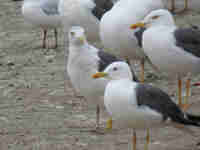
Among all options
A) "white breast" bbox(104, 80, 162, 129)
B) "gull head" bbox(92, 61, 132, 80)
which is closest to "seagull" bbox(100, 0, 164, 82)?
"gull head" bbox(92, 61, 132, 80)

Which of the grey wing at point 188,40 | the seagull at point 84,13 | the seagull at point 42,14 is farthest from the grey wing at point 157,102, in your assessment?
the seagull at point 42,14

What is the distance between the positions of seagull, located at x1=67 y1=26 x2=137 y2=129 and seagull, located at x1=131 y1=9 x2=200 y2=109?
1.90 ft

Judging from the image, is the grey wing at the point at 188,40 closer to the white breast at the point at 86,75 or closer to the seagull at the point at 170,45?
the seagull at the point at 170,45

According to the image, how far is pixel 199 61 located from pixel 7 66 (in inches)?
167

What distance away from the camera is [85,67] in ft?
22.0

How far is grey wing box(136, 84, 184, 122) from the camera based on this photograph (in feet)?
18.8

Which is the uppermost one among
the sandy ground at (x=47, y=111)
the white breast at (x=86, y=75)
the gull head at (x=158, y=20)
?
the gull head at (x=158, y=20)

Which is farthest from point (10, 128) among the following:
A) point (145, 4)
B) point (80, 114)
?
point (145, 4)

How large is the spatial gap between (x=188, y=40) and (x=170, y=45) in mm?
290

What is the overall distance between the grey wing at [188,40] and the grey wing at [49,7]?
482cm

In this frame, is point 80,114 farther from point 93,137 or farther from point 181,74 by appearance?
point 181,74

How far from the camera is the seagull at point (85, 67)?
6637mm

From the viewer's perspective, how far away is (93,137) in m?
6.67

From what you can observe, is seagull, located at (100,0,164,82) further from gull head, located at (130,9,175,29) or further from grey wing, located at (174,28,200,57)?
grey wing, located at (174,28,200,57)
